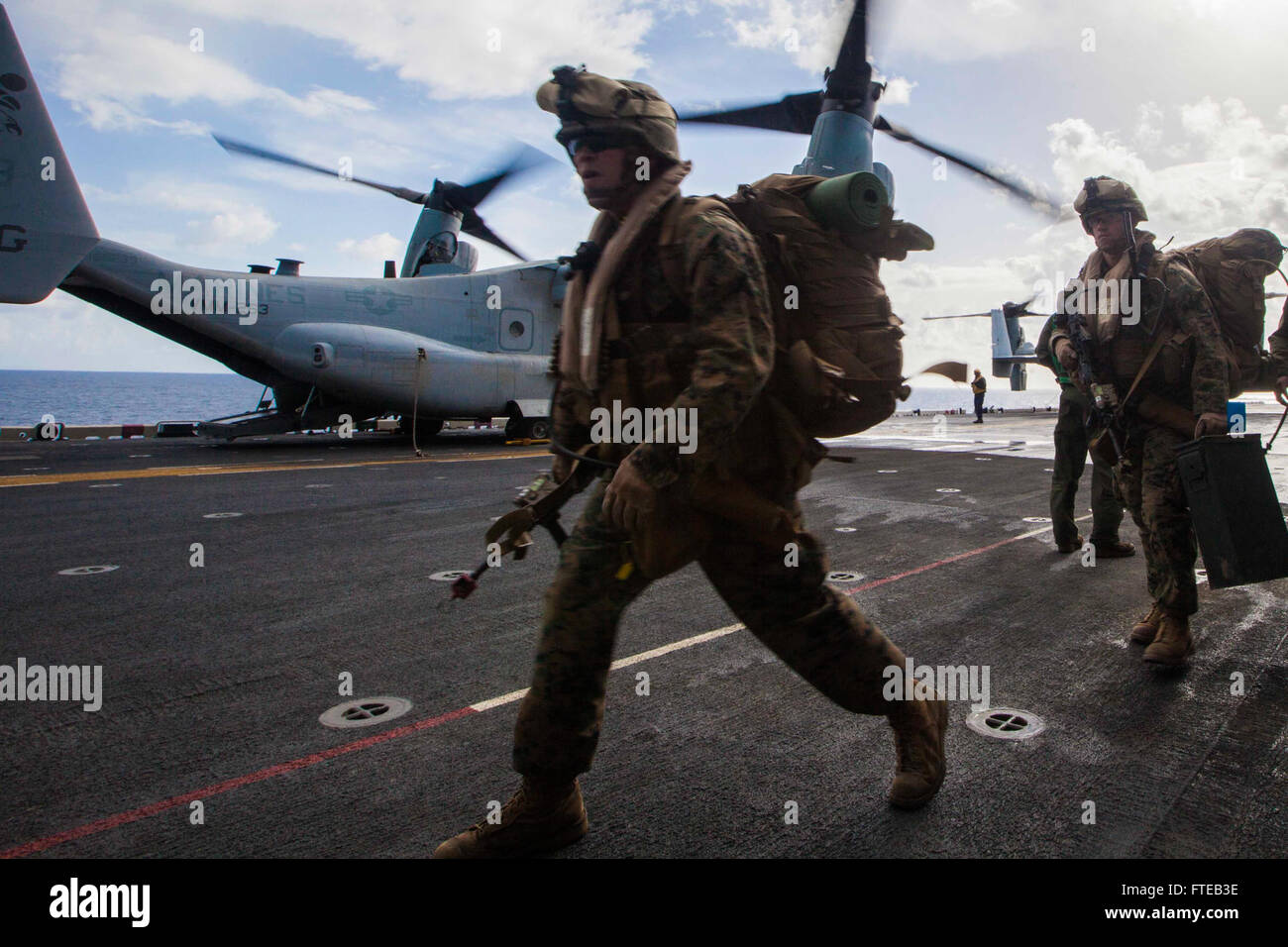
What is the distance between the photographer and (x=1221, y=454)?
3516 millimetres

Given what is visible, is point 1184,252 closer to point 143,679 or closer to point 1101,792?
point 1101,792

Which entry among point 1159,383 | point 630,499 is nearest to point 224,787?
point 630,499

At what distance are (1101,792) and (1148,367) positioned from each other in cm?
237

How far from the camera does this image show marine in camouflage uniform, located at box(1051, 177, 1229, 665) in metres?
3.71

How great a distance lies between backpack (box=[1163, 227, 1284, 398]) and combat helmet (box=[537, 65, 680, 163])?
330 cm

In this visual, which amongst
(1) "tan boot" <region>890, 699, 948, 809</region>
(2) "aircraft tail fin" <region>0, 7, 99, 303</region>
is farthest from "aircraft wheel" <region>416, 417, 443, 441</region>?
(1) "tan boot" <region>890, 699, 948, 809</region>

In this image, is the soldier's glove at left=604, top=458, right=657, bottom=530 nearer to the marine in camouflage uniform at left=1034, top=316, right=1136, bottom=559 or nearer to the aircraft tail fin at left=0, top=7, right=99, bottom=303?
the marine in camouflage uniform at left=1034, top=316, right=1136, bottom=559

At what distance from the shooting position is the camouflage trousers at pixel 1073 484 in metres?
6.08

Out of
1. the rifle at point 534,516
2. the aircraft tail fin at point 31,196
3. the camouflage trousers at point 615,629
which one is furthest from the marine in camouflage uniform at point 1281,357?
the aircraft tail fin at point 31,196

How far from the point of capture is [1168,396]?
3947mm

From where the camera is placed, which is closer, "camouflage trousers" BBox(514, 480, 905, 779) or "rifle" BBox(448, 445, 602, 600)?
"camouflage trousers" BBox(514, 480, 905, 779)

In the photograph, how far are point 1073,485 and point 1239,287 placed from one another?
2420 mm

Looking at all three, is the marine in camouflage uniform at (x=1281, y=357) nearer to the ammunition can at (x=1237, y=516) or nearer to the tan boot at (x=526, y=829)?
the ammunition can at (x=1237, y=516)

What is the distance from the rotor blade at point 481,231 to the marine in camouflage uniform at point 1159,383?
17.1 meters
